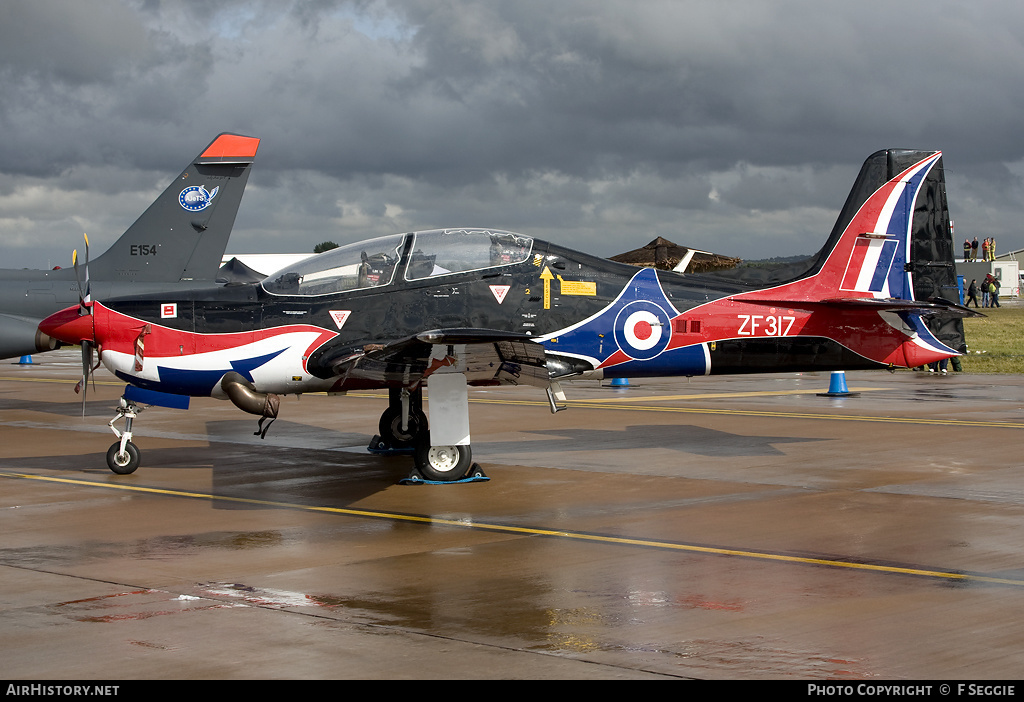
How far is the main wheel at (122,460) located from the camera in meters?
12.1

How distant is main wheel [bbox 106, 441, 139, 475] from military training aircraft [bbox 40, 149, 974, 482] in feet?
0.05

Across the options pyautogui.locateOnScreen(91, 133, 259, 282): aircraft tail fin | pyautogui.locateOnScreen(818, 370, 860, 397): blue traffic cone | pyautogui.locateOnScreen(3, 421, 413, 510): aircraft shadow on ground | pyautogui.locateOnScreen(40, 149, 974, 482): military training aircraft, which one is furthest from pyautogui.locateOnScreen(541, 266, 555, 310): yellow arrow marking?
pyautogui.locateOnScreen(818, 370, 860, 397): blue traffic cone

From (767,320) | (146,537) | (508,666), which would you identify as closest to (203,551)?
(146,537)

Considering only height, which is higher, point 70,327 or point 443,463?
point 70,327

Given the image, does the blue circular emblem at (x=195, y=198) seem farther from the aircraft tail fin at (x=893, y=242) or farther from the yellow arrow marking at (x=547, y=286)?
the aircraft tail fin at (x=893, y=242)

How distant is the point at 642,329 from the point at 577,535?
3971mm

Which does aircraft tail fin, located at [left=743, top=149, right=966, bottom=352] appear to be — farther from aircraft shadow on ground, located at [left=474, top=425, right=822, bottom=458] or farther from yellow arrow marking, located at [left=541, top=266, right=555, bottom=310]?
yellow arrow marking, located at [left=541, top=266, right=555, bottom=310]

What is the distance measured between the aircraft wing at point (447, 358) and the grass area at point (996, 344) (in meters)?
20.0

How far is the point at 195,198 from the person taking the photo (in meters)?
20.0

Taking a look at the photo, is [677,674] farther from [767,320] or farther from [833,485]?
[767,320]

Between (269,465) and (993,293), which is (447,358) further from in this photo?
(993,293)

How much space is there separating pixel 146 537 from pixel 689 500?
207 inches

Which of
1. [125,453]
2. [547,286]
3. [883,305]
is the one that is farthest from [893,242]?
[125,453]

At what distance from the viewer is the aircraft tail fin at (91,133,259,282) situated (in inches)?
782
